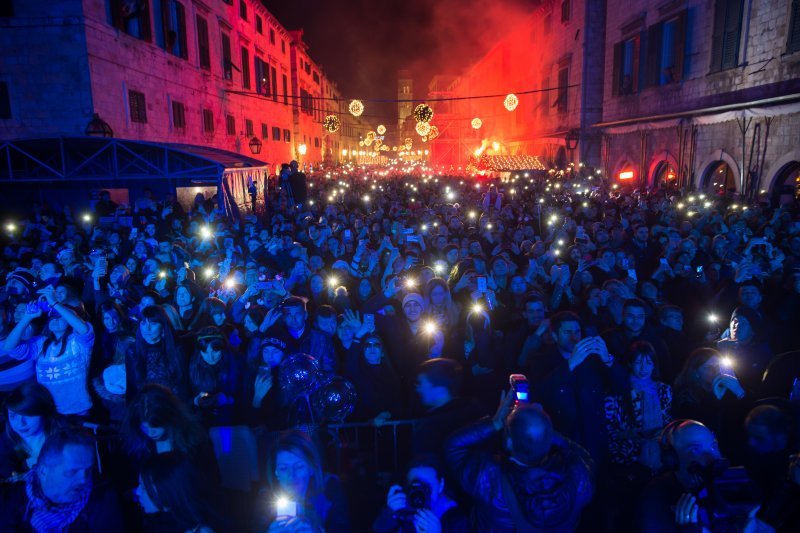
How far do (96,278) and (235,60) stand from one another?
24.2 meters

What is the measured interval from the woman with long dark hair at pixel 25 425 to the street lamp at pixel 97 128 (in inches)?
510

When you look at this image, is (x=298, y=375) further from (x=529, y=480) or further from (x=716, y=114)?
(x=716, y=114)

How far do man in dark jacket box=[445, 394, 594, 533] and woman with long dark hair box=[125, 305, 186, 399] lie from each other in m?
2.87

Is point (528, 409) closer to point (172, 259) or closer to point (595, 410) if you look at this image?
point (595, 410)

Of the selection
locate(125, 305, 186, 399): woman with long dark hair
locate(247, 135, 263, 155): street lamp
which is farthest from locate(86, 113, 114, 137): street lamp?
locate(125, 305, 186, 399): woman with long dark hair

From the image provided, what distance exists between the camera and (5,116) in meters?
14.3

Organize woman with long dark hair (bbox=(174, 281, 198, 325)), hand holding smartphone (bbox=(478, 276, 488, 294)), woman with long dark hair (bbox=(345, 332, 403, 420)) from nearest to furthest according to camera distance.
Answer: woman with long dark hair (bbox=(345, 332, 403, 420)) → woman with long dark hair (bbox=(174, 281, 198, 325)) → hand holding smartphone (bbox=(478, 276, 488, 294))

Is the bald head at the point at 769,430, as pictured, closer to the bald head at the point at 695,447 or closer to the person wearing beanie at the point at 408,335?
the bald head at the point at 695,447

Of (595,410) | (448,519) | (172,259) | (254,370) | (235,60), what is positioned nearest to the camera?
(448,519)

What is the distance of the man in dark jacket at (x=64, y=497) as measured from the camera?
8.63ft

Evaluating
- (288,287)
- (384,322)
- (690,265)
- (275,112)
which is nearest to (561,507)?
(384,322)

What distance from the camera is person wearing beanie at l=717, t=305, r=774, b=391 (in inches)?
180

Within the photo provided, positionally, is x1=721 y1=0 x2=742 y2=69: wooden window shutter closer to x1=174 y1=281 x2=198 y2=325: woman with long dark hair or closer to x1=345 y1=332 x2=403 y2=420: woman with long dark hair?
x1=345 y1=332 x2=403 y2=420: woman with long dark hair

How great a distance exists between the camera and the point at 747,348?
466 centimetres
